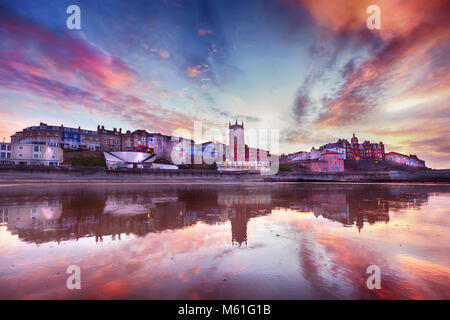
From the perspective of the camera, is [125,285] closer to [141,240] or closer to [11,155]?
[141,240]

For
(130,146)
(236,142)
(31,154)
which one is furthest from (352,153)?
(31,154)

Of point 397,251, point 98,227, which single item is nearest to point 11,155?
point 98,227

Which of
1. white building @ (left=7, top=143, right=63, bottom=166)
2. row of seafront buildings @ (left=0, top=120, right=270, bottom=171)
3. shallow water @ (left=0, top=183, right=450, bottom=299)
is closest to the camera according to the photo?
shallow water @ (left=0, top=183, right=450, bottom=299)

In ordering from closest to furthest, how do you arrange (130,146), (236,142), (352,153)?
1. (130,146)
2. (236,142)
3. (352,153)

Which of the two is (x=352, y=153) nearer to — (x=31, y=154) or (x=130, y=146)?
(x=130, y=146)

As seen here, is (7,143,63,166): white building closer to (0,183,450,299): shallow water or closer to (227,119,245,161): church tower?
(0,183,450,299): shallow water

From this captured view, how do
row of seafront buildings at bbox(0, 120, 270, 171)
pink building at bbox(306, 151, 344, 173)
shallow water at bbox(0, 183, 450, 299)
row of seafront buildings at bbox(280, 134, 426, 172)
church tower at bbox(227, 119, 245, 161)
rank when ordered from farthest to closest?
1. church tower at bbox(227, 119, 245, 161)
2. row of seafront buildings at bbox(280, 134, 426, 172)
3. pink building at bbox(306, 151, 344, 173)
4. row of seafront buildings at bbox(0, 120, 270, 171)
5. shallow water at bbox(0, 183, 450, 299)

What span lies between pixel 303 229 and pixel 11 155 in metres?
81.2

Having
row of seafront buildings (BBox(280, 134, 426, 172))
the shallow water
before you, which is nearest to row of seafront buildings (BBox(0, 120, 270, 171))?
row of seafront buildings (BBox(280, 134, 426, 172))

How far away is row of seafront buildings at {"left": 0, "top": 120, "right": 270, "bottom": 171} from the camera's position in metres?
58.0

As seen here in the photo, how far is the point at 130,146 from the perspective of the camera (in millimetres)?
91000

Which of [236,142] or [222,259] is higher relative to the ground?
[236,142]

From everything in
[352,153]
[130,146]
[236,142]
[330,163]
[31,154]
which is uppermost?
[236,142]

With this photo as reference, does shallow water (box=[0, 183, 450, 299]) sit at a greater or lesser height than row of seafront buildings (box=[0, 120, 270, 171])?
lesser
